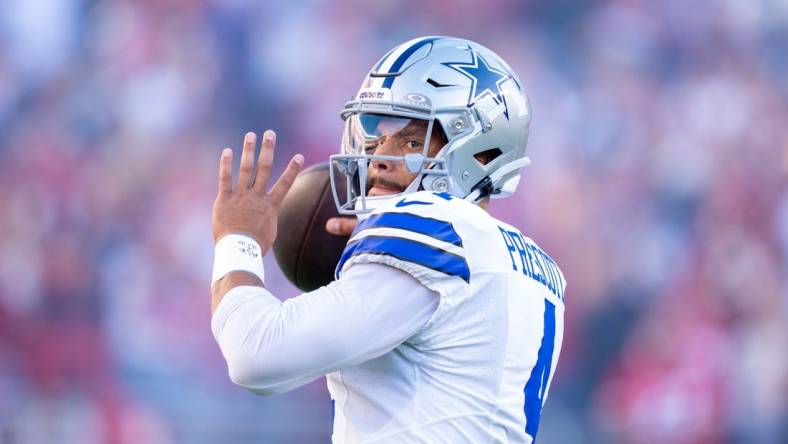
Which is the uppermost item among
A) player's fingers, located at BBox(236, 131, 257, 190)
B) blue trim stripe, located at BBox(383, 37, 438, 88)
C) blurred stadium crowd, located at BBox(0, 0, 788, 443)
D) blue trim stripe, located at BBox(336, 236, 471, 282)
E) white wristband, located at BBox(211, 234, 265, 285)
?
blue trim stripe, located at BBox(383, 37, 438, 88)

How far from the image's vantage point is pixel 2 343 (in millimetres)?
4875

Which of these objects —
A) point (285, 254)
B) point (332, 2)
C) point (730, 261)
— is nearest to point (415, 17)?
point (332, 2)

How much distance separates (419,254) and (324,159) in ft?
12.1

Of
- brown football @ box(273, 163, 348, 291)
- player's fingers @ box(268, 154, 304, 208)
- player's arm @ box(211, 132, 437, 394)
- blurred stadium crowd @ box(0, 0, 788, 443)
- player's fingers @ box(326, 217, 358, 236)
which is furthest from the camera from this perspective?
blurred stadium crowd @ box(0, 0, 788, 443)

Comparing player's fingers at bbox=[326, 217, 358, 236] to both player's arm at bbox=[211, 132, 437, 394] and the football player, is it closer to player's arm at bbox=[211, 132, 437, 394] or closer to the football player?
the football player

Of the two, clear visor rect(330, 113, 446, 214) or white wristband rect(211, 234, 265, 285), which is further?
clear visor rect(330, 113, 446, 214)

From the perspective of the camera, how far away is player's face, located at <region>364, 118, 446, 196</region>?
1.88 m

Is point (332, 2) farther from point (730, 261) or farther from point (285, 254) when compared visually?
point (285, 254)

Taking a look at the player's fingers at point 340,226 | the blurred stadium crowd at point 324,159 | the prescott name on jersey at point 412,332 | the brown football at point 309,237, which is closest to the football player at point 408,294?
the prescott name on jersey at point 412,332

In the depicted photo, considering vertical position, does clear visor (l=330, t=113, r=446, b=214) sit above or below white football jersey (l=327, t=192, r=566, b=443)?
above

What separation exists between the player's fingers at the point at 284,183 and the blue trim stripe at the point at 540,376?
47 centimetres

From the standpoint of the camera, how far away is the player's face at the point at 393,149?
73.9 inches

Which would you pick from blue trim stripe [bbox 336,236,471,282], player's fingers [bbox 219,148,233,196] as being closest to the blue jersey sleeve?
blue trim stripe [bbox 336,236,471,282]

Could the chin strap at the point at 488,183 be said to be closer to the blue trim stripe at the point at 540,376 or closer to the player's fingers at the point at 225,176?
the blue trim stripe at the point at 540,376
